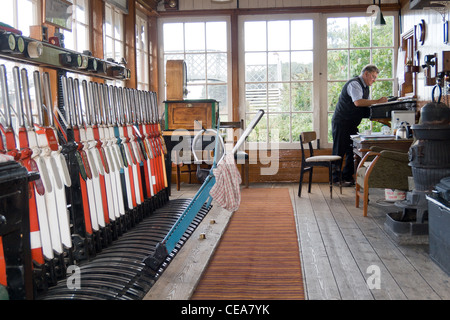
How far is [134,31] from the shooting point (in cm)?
675

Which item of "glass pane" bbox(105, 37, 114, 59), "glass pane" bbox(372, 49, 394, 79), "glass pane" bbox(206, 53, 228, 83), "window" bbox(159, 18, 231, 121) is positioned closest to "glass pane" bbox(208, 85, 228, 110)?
"window" bbox(159, 18, 231, 121)

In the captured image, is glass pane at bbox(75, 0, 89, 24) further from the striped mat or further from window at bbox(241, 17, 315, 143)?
window at bbox(241, 17, 315, 143)

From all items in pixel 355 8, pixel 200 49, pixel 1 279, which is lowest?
pixel 1 279

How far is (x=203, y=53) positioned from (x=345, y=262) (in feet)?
16.9

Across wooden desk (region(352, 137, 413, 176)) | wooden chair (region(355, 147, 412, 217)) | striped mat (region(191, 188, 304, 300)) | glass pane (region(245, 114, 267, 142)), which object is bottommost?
striped mat (region(191, 188, 304, 300))

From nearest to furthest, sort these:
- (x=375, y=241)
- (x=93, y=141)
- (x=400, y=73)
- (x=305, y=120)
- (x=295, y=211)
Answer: (x=93, y=141)
(x=375, y=241)
(x=295, y=211)
(x=400, y=73)
(x=305, y=120)

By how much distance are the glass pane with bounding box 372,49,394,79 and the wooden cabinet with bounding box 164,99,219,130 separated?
2795 mm

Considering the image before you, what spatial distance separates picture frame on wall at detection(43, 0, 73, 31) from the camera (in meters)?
4.12

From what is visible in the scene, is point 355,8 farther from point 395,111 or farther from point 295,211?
point 295,211

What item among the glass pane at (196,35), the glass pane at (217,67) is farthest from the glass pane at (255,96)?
the glass pane at (196,35)

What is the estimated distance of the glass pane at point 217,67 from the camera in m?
8.08

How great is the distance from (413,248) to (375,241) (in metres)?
0.34

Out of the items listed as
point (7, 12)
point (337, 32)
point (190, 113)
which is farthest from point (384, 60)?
point (7, 12)
